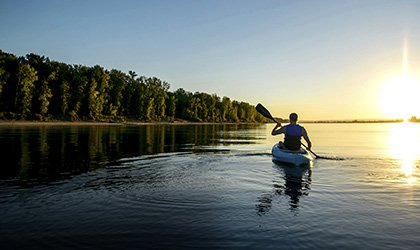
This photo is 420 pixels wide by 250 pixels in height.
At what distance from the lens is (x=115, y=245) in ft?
18.9

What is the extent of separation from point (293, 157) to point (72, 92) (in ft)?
296

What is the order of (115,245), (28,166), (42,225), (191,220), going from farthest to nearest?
(28,166) < (191,220) < (42,225) < (115,245)

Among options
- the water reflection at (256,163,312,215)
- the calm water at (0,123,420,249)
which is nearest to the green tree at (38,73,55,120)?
the calm water at (0,123,420,249)

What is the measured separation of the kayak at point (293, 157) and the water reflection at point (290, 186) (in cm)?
38

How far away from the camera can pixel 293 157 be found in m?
16.8

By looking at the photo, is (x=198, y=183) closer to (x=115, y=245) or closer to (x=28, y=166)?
(x=115, y=245)

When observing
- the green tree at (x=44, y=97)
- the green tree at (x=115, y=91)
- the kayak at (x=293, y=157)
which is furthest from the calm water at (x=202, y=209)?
the green tree at (x=115, y=91)

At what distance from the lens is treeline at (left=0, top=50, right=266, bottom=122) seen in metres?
77.3

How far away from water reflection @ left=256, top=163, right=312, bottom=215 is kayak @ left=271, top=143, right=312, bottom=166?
0.38 metres

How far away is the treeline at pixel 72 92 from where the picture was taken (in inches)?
3044

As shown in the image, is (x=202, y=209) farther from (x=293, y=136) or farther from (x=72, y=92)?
(x=72, y=92)

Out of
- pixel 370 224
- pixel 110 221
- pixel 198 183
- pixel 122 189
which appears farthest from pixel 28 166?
pixel 370 224

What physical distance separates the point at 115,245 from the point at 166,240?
0.96 metres

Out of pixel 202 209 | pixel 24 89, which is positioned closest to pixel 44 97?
pixel 24 89
